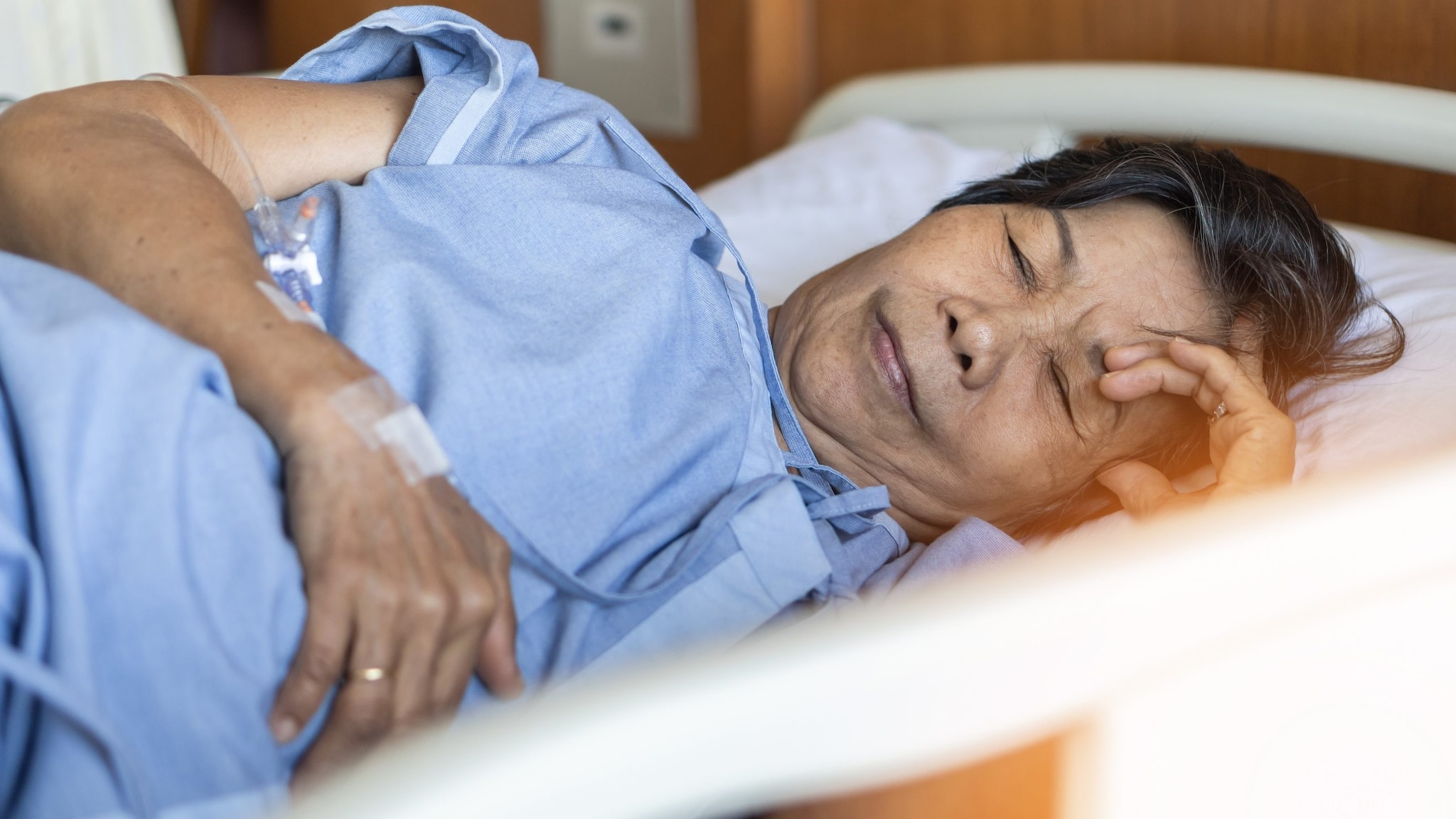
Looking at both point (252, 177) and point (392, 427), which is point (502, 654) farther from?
point (252, 177)

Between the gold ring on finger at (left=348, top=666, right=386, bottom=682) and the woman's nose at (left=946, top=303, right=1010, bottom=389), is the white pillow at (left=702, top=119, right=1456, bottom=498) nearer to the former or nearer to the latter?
the woman's nose at (left=946, top=303, right=1010, bottom=389)

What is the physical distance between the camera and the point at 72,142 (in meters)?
0.89

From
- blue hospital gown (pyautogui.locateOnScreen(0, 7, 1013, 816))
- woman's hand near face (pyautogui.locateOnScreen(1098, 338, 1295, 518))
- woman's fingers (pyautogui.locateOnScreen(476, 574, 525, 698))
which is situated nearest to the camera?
blue hospital gown (pyautogui.locateOnScreen(0, 7, 1013, 816))

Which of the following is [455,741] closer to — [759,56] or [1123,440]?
[1123,440]

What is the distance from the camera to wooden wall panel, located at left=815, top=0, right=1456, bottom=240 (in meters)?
1.63

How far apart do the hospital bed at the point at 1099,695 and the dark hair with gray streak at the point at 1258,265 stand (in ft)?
2.42

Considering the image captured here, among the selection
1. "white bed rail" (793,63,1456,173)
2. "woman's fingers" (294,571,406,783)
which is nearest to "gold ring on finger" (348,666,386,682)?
"woman's fingers" (294,571,406,783)

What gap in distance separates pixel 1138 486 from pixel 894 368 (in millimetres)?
284

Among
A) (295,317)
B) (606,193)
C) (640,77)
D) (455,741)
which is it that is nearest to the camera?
(455,741)

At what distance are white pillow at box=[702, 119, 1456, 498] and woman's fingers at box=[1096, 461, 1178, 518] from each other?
13 cm

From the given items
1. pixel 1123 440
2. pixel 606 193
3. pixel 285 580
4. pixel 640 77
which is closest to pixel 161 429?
pixel 285 580

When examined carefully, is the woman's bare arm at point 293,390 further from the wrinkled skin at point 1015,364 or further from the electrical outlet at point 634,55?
the electrical outlet at point 634,55

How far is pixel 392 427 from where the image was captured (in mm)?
749

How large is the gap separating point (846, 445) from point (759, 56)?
5.07 ft
